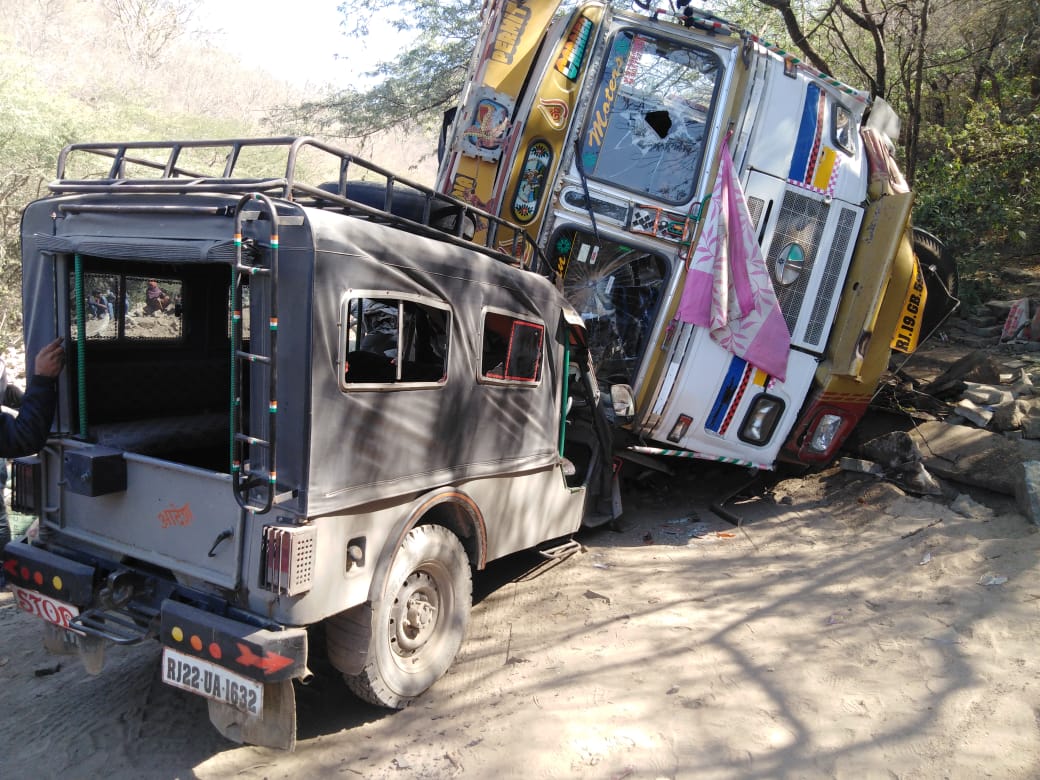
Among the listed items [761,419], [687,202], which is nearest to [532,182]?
[687,202]

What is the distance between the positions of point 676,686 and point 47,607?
9.50 feet

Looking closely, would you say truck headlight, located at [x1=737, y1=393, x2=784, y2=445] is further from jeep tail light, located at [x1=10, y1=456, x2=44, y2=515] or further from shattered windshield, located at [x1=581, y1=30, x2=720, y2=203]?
jeep tail light, located at [x1=10, y1=456, x2=44, y2=515]

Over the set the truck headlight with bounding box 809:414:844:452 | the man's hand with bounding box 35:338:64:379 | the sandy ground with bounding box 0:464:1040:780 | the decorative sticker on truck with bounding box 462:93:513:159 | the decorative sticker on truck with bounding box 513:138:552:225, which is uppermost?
A: the decorative sticker on truck with bounding box 462:93:513:159

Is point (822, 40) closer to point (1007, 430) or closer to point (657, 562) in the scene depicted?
point (1007, 430)

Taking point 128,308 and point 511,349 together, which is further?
point 511,349

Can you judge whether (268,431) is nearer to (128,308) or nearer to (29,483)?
(29,483)

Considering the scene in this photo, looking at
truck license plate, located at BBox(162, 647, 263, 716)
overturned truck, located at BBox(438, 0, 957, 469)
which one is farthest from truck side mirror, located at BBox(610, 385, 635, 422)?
truck license plate, located at BBox(162, 647, 263, 716)

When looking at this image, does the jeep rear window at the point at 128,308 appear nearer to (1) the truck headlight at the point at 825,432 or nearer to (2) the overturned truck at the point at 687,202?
(2) the overturned truck at the point at 687,202

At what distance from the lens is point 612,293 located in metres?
6.00

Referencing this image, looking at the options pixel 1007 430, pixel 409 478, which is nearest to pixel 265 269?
pixel 409 478

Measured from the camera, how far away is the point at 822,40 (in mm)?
13117

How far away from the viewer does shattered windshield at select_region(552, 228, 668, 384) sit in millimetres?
5891

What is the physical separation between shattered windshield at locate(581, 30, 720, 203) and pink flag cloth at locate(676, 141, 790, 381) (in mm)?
335

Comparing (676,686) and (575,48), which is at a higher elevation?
(575,48)
